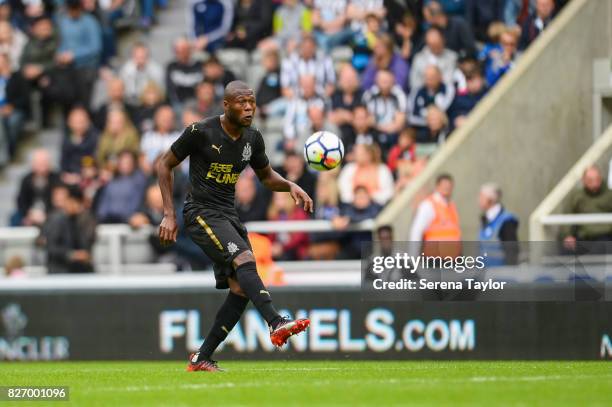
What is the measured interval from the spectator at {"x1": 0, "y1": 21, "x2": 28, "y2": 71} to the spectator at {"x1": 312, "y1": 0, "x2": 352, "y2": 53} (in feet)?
15.5

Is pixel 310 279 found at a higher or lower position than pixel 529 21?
lower

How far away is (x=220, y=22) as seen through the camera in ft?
67.6

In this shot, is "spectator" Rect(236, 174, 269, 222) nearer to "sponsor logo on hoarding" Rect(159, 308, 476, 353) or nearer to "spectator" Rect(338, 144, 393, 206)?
"spectator" Rect(338, 144, 393, 206)

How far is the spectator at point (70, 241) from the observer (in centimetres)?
1741

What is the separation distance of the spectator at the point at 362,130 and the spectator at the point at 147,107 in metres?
2.97

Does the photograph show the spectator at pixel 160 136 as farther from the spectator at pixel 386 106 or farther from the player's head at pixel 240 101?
the player's head at pixel 240 101

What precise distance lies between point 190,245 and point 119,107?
3269 mm

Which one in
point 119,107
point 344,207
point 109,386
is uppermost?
point 119,107

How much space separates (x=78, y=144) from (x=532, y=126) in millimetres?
6111

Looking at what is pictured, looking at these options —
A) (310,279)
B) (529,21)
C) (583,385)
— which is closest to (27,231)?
(310,279)

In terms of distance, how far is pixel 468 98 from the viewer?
59.0 feet

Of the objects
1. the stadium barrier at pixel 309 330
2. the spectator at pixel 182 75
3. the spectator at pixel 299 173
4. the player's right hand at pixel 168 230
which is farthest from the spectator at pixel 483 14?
the player's right hand at pixel 168 230

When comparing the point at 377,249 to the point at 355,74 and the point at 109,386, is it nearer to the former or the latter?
the point at 355,74

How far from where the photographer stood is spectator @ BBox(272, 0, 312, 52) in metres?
19.9
